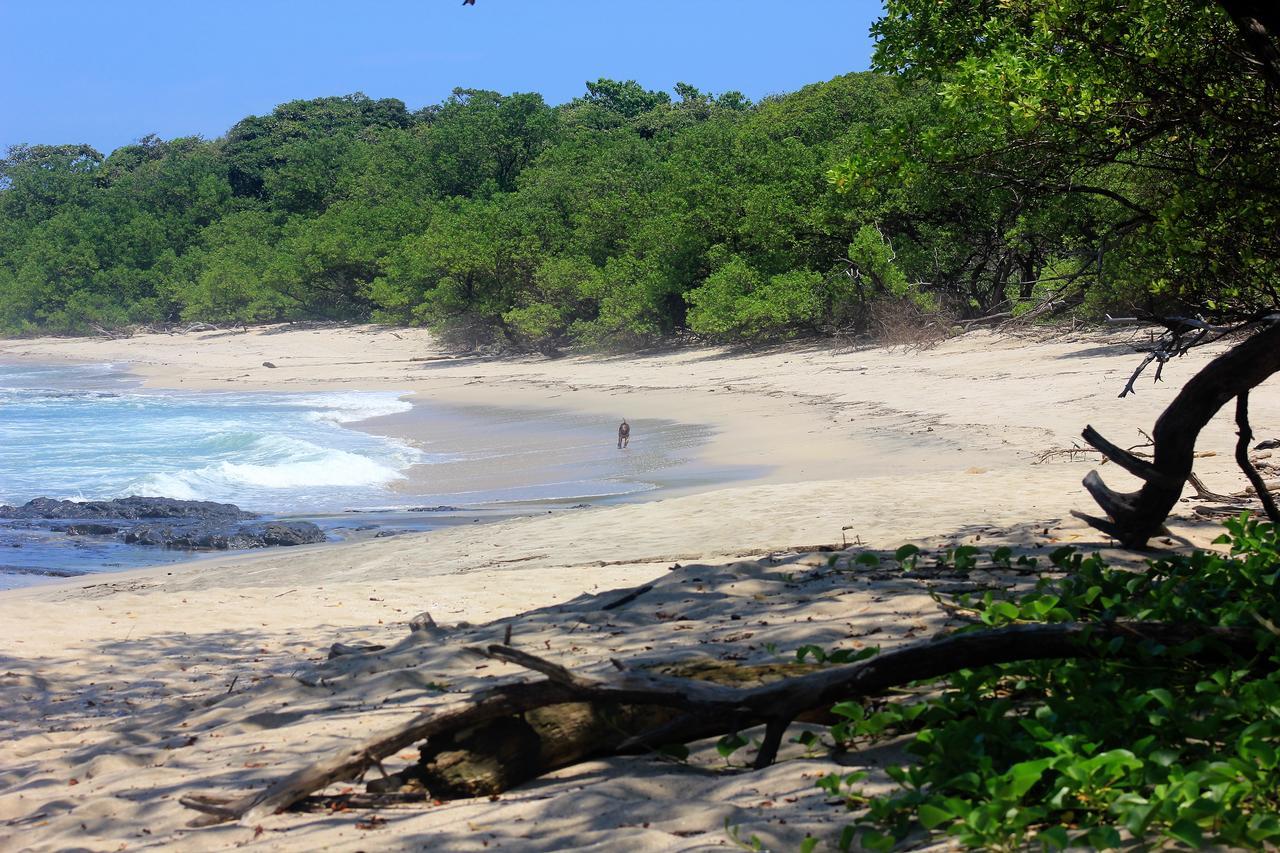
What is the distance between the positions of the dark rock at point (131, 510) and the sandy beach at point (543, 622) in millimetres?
3113

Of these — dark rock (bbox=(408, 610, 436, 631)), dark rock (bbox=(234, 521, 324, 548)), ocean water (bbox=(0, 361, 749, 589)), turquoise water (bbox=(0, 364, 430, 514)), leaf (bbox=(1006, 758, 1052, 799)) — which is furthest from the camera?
turquoise water (bbox=(0, 364, 430, 514))

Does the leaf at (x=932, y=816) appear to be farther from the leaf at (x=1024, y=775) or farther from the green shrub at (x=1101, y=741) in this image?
the leaf at (x=1024, y=775)

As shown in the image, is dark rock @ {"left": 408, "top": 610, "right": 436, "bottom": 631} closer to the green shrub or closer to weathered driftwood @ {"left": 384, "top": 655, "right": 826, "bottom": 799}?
weathered driftwood @ {"left": 384, "top": 655, "right": 826, "bottom": 799}

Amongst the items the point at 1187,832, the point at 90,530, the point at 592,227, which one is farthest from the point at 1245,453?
the point at 592,227

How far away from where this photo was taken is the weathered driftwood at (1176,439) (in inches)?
209

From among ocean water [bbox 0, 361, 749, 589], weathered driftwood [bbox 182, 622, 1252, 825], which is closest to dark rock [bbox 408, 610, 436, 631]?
weathered driftwood [bbox 182, 622, 1252, 825]

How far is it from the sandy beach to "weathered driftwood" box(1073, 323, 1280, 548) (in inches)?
16.1

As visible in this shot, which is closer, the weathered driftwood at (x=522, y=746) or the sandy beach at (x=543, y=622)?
the sandy beach at (x=543, y=622)

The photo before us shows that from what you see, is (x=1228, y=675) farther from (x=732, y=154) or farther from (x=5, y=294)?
(x=5, y=294)

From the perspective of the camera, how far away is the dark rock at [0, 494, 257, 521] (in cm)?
1439

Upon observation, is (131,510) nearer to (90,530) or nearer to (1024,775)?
(90,530)

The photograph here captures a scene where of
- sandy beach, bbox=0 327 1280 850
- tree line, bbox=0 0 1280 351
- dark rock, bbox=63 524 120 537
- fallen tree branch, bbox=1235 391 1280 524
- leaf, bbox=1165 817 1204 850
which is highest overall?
tree line, bbox=0 0 1280 351

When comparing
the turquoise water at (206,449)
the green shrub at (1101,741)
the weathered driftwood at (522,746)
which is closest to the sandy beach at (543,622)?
the weathered driftwood at (522,746)

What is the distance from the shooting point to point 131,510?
1474 centimetres
